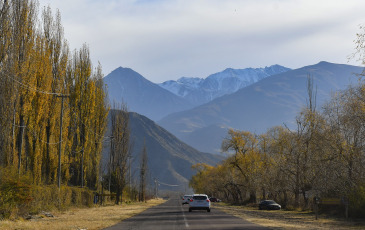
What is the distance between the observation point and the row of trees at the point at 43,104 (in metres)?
32.5

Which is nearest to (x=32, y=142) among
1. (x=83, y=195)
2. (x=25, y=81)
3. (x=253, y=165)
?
(x=25, y=81)

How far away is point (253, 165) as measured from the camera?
6956cm

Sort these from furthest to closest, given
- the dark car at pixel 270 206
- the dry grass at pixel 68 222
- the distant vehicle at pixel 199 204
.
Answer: the dark car at pixel 270 206 < the distant vehicle at pixel 199 204 < the dry grass at pixel 68 222

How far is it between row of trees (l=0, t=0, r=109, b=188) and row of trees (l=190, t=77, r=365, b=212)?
23605 millimetres

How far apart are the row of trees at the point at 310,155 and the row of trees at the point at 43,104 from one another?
23605mm

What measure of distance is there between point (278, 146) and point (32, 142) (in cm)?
3122

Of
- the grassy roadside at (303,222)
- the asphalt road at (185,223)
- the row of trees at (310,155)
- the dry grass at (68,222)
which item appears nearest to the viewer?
the dry grass at (68,222)

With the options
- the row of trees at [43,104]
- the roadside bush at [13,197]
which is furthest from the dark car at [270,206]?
the roadside bush at [13,197]

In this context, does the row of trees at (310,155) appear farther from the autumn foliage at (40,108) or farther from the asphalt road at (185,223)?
the autumn foliage at (40,108)

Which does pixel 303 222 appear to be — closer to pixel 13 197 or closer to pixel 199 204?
pixel 199 204

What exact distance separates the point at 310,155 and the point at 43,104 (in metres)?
28.6

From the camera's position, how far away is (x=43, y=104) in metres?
39.6

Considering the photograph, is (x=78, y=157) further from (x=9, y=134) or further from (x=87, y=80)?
(x=9, y=134)

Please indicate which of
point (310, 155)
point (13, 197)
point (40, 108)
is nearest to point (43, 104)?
point (40, 108)
